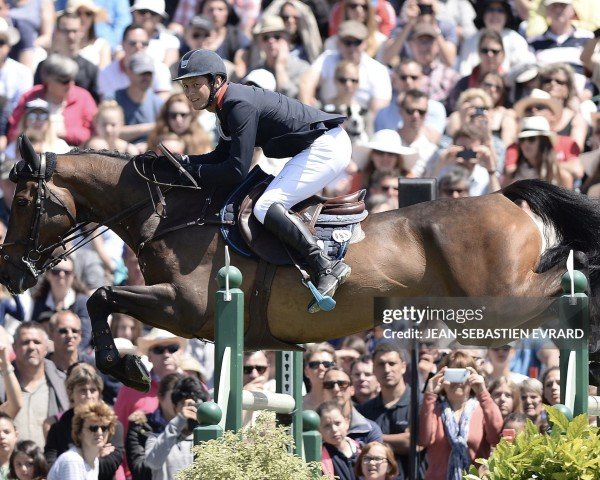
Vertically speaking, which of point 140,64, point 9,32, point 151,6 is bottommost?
point 140,64

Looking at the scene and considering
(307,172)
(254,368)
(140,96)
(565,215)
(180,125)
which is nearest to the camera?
(307,172)

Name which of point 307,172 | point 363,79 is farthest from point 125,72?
point 307,172

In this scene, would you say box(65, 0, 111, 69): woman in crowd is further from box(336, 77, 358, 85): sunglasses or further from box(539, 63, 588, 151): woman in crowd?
box(539, 63, 588, 151): woman in crowd

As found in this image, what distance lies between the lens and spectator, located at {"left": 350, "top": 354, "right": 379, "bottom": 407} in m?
11.2

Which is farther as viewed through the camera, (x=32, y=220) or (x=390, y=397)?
(x=390, y=397)

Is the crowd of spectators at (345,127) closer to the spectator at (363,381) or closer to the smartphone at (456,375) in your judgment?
the spectator at (363,381)

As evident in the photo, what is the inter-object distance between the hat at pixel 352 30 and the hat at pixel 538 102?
190 centimetres

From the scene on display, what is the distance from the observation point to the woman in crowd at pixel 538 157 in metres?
13.3

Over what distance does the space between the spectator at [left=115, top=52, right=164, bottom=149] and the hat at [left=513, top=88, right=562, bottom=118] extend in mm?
3520

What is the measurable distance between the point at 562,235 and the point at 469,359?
123 centimetres

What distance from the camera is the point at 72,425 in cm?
1016

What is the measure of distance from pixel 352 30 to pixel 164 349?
496cm

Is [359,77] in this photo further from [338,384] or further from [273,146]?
[273,146]

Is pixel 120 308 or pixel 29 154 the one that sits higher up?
pixel 29 154
